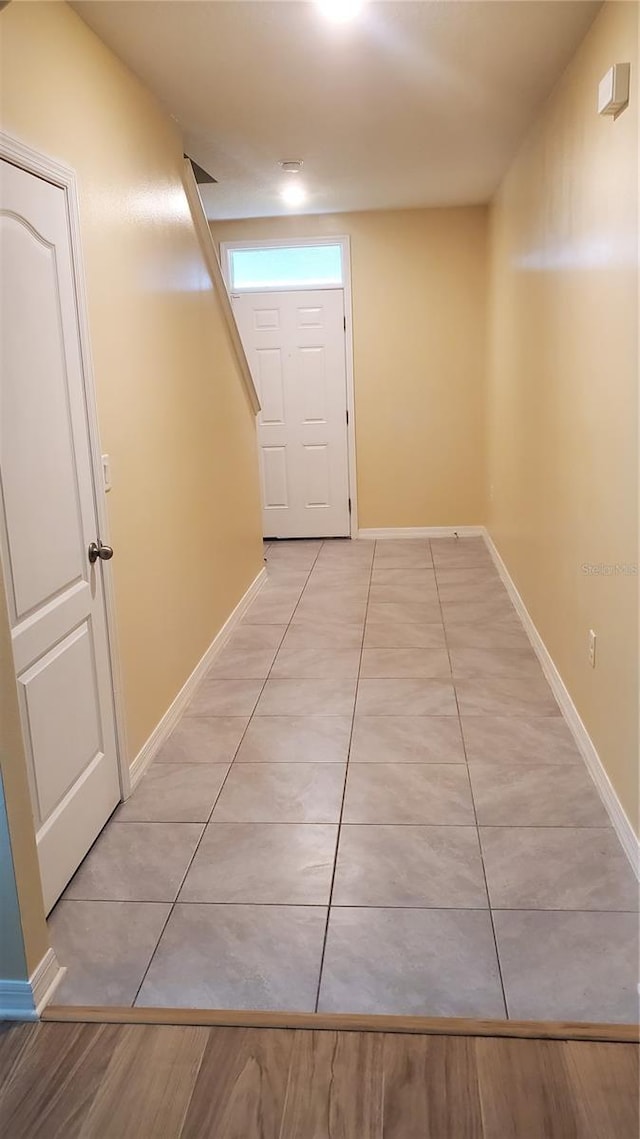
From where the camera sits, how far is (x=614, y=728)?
8.02ft

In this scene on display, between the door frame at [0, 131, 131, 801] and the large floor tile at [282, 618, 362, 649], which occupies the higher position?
the door frame at [0, 131, 131, 801]

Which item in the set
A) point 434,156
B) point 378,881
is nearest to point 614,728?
point 378,881

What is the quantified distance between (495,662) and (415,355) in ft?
10.4

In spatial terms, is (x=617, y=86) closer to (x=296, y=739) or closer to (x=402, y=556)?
(x=296, y=739)

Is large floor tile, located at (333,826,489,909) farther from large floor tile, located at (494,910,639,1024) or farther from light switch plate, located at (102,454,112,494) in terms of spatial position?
light switch plate, located at (102,454,112,494)

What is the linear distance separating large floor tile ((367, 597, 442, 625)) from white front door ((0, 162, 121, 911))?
223 cm

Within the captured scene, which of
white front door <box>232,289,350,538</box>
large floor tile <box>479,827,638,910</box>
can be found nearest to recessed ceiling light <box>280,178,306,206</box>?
white front door <box>232,289,350,538</box>

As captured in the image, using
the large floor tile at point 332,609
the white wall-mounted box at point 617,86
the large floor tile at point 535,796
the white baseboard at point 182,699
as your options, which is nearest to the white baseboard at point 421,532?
A: the large floor tile at point 332,609

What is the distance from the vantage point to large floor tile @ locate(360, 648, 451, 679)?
3.70 m

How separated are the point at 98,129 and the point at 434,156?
2.34 meters

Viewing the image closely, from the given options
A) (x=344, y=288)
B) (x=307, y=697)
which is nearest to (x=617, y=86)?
(x=307, y=697)

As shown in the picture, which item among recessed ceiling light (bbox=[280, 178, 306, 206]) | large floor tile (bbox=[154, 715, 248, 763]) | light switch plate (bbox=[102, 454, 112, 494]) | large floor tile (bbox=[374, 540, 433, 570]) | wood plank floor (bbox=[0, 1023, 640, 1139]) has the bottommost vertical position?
wood plank floor (bbox=[0, 1023, 640, 1139])

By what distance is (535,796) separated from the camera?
2611 mm

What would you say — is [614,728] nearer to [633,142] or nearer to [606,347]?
[606,347]
